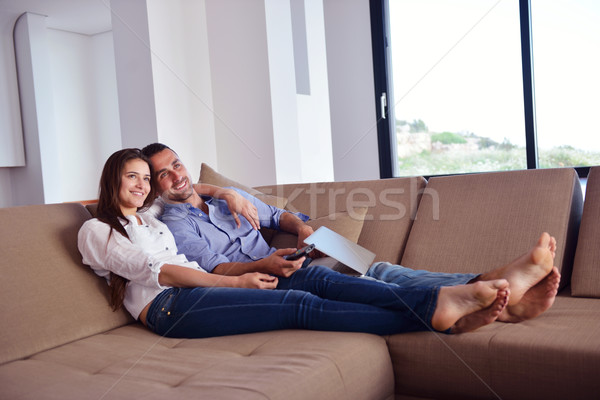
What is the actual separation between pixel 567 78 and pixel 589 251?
7.76 feet

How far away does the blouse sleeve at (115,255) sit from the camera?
1621 mm

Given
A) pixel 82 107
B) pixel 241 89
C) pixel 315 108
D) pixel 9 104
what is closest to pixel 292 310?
pixel 241 89

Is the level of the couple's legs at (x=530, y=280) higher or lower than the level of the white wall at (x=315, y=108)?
lower

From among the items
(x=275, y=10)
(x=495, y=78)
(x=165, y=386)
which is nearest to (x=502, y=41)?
(x=495, y=78)

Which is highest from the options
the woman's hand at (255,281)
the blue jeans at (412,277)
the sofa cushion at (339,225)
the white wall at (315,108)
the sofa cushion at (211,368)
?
the white wall at (315,108)

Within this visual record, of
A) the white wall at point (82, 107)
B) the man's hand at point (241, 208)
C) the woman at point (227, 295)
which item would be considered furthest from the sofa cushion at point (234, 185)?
the white wall at point (82, 107)

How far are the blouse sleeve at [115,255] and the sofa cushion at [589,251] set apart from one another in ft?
4.32

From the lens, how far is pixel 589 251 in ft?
5.97

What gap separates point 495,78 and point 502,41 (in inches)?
10.5

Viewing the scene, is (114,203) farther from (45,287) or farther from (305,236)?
(305,236)

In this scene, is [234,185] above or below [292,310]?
above

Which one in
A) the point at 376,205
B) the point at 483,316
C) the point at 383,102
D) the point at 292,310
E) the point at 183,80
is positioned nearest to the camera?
the point at 483,316

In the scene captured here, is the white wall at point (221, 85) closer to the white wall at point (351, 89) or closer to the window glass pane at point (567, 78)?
the white wall at point (351, 89)

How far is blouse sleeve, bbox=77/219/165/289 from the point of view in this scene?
1621 millimetres
